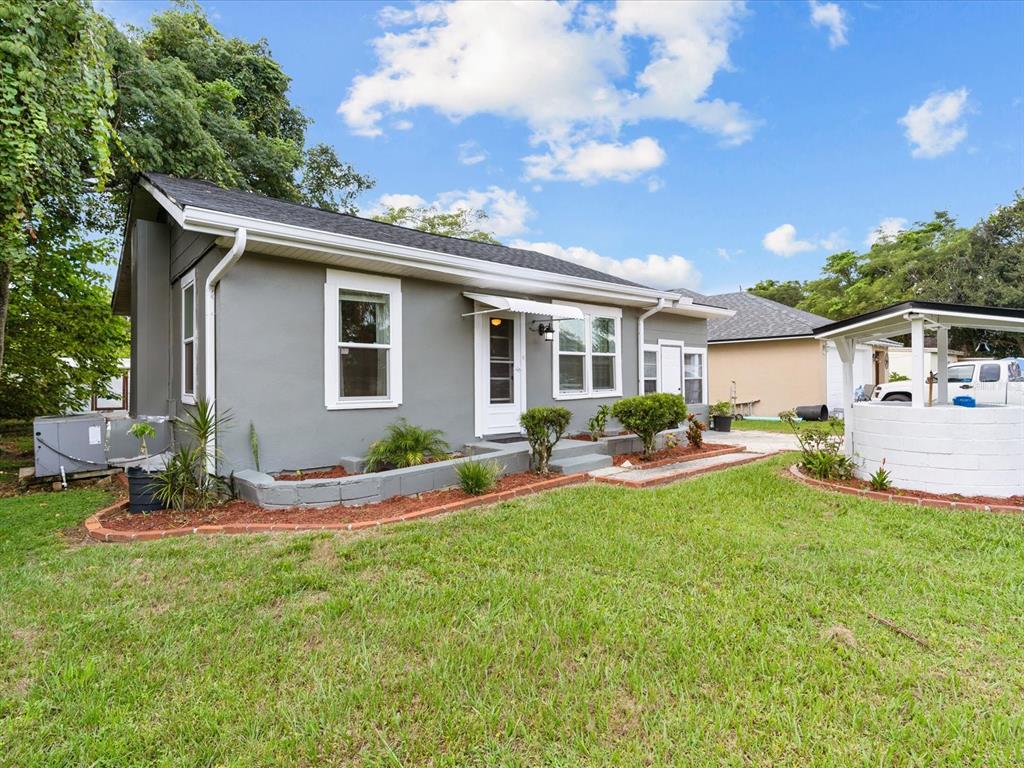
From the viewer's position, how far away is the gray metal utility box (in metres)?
6.80

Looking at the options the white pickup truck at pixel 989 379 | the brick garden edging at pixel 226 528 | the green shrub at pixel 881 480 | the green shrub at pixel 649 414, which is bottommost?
the brick garden edging at pixel 226 528

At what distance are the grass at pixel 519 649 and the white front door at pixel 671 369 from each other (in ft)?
23.7

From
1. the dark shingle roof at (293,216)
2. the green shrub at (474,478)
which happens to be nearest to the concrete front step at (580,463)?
the green shrub at (474,478)

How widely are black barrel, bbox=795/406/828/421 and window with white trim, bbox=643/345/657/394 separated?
7046 mm

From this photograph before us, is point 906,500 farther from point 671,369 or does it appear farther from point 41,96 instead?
point 41,96

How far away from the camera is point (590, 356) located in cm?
964

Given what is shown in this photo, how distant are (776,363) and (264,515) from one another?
665 inches

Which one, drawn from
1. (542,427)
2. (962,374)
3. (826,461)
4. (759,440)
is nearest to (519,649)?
(542,427)

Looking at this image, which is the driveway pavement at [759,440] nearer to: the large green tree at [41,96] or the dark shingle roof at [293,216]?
the dark shingle roof at [293,216]

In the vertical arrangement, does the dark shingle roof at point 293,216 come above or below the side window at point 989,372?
above

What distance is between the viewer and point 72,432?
703 cm

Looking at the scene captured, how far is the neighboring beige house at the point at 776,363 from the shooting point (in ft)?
52.9

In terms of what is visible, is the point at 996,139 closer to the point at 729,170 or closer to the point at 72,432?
the point at 729,170

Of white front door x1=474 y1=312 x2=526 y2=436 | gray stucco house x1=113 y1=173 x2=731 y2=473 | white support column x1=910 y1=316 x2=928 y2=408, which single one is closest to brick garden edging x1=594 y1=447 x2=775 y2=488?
white front door x1=474 y1=312 x2=526 y2=436
